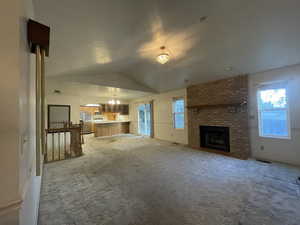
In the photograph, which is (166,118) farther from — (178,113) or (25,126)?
(25,126)

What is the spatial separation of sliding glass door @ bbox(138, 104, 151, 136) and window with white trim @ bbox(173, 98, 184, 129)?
2.05 metres

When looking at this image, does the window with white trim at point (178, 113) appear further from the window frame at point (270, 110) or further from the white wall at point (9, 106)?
the white wall at point (9, 106)

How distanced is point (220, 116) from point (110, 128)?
658 centimetres

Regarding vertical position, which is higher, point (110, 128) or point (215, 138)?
point (110, 128)

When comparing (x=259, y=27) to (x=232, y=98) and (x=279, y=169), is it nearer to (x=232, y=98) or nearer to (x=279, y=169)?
(x=232, y=98)

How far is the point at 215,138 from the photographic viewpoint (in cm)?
518

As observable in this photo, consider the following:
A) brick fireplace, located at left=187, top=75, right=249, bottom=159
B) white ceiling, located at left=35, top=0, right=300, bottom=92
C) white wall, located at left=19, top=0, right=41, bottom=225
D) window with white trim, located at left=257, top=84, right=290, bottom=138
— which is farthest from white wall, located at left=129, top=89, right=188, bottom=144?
white wall, located at left=19, top=0, right=41, bottom=225

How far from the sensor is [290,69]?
3.63 meters

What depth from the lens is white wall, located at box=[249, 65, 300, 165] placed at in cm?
354

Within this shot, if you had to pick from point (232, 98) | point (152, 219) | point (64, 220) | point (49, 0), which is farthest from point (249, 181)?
point (49, 0)

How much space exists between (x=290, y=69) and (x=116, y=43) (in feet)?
15.1

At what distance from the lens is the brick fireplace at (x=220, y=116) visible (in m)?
4.37

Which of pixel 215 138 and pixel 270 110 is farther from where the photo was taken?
pixel 215 138

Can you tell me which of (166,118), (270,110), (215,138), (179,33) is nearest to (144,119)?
(166,118)
